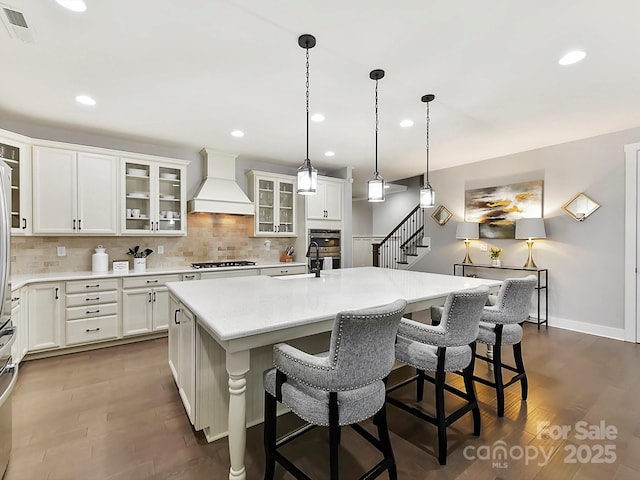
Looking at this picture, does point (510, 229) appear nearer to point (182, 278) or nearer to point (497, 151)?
point (497, 151)

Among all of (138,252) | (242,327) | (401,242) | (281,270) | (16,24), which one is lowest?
(281,270)

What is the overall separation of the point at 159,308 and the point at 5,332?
2.43 m

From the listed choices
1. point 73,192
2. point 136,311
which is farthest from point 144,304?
point 73,192

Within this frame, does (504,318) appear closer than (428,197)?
Yes

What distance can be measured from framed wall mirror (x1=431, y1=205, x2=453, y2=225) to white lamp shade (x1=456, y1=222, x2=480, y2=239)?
1.73 feet

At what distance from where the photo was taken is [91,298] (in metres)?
3.61

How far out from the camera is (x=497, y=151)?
4859mm

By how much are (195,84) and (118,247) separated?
2.73 meters

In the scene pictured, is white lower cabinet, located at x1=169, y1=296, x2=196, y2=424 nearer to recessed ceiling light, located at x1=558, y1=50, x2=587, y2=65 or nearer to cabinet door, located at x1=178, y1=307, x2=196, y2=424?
cabinet door, located at x1=178, y1=307, x2=196, y2=424

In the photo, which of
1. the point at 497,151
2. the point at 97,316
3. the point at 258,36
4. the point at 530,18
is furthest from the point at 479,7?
the point at 97,316

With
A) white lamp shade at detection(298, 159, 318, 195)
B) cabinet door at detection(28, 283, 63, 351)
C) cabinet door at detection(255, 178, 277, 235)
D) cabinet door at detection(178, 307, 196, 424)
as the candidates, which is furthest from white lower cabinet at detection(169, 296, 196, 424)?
cabinet door at detection(255, 178, 277, 235)

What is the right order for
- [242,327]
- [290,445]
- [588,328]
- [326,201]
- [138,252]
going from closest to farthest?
[242,327]
[290,445]
[588,328]
[138,252]
[326,201]

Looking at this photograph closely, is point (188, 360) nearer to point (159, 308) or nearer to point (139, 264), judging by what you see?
point (159, 308)

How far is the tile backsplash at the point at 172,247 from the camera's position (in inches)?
149
